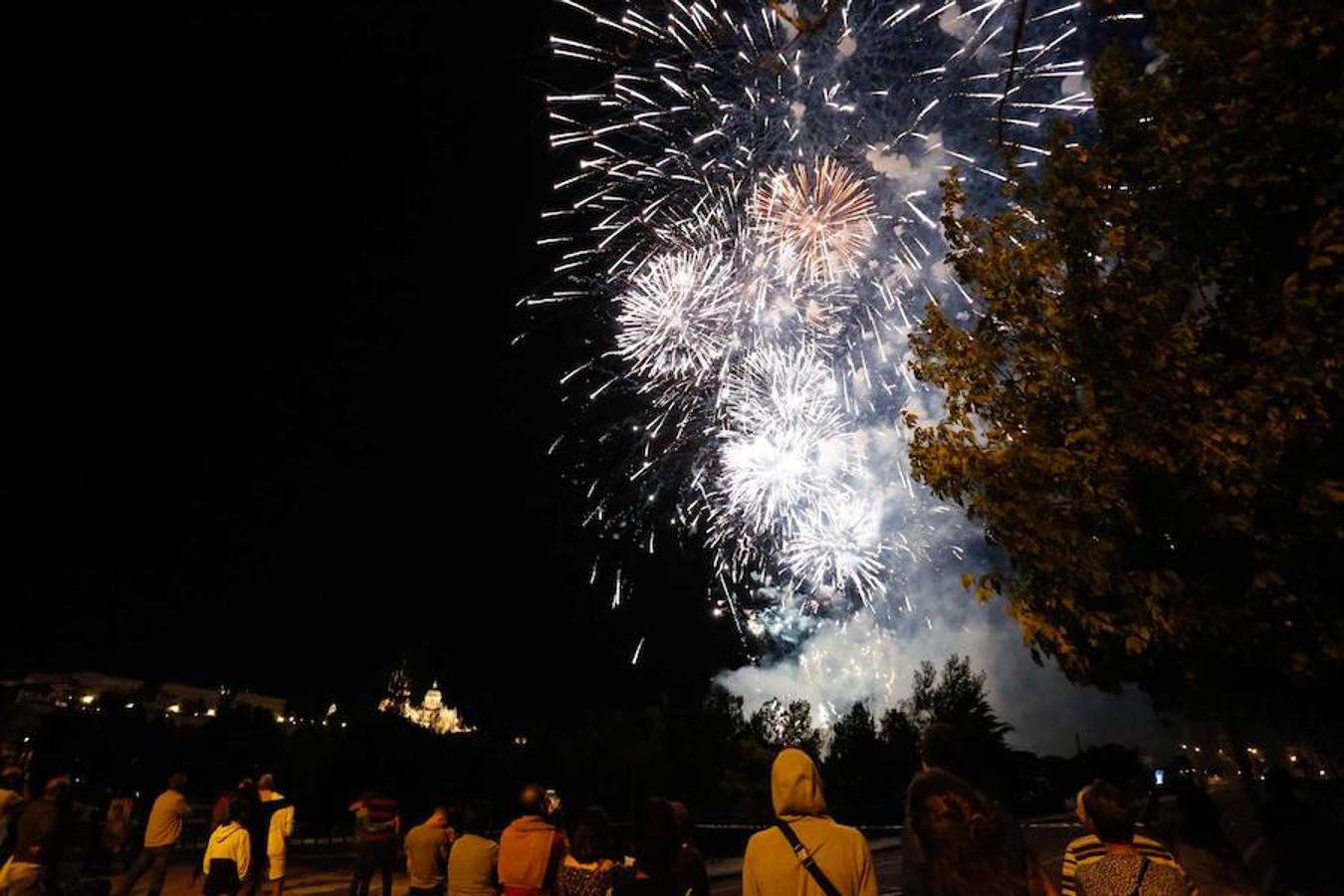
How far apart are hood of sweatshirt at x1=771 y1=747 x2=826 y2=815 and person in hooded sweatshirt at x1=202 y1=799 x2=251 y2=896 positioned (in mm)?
6348

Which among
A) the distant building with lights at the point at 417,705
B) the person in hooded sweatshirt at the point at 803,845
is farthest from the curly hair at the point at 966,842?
the distant building with lights at the point at 417,705

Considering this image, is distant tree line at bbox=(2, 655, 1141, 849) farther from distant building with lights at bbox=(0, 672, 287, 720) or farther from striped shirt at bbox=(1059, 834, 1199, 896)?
striped shirt at bbox=(1059, 834, 1199, 896)

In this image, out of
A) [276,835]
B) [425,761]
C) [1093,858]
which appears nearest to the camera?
[1093,858]

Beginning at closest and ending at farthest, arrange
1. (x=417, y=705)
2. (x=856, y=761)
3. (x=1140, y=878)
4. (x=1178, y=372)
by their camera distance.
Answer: (x=1140, y=878), (x=1178, y=372), (x=856, y=761), (x=417, y=705)

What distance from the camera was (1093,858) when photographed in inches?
142

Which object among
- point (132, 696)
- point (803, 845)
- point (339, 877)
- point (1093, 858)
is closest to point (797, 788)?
point (803, 845)

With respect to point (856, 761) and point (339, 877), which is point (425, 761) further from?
point (856, 761)

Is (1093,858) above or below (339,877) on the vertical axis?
above

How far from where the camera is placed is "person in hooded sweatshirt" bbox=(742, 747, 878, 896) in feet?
9.83

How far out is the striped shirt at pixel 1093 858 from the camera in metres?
3.51

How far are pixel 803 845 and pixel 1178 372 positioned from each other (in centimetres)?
612

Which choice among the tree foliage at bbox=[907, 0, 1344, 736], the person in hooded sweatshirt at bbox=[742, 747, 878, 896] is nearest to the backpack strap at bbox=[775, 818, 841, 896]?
the person in hooded sweatshirt at bbox=[742, 747, 878, 896]

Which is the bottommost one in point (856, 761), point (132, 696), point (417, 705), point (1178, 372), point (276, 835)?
point (276, 835)

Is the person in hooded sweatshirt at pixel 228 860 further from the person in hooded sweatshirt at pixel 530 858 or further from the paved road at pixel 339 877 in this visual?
the paved road at pixel 339 877
